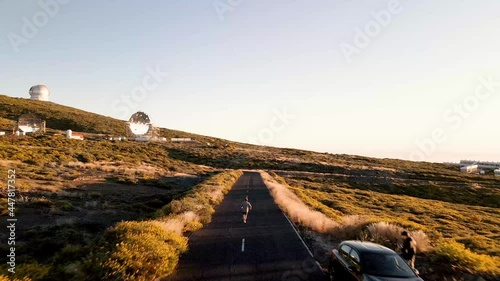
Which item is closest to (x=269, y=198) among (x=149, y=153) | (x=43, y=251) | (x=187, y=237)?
(x=187, y=237)

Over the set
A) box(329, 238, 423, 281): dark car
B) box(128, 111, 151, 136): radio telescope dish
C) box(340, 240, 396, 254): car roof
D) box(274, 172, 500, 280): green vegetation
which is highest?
box(128, 111, 151, 136): radio telescope dish

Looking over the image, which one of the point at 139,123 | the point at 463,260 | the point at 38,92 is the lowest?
the point at 463,260

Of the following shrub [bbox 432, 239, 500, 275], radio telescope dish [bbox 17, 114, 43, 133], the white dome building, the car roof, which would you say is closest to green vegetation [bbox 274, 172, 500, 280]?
shrub [bbox 432, 239, 500, 275]

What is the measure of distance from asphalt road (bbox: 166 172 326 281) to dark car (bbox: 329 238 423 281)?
4.88 ft

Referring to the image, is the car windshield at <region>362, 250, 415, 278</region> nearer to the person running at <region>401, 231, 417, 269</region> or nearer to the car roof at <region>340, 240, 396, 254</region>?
the car roof at <region>340, 240, 396, 254</region>

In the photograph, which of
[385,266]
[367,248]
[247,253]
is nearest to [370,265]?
[385,266]

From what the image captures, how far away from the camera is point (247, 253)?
14117 mm

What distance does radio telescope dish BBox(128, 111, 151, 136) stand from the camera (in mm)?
102000

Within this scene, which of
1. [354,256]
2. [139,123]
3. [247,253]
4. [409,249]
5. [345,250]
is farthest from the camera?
[139,123]

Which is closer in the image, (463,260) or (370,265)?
(370,265)

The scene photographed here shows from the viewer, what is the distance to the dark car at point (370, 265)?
9180 millimetres

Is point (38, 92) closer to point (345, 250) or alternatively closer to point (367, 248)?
point (345, 250)

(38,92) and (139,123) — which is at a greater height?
(38,92)

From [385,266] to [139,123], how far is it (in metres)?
102
